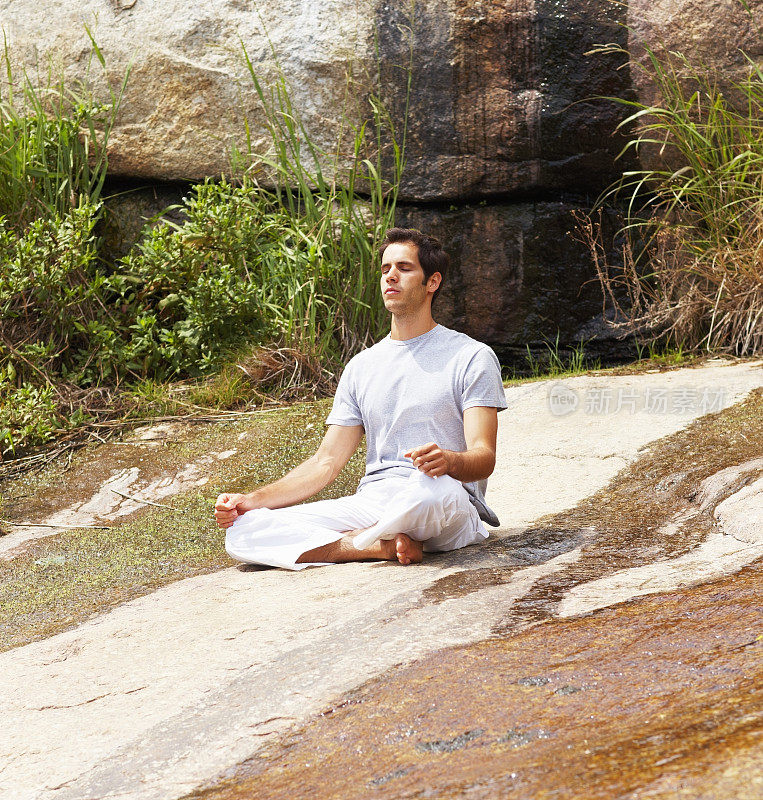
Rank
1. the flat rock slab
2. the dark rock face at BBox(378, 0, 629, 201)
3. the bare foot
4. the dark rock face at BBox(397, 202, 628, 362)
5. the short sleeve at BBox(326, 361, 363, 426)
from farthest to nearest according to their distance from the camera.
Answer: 1. the dark rock face at BBox(397, 202, 628, 362)
2. the dark rock face at BBox(378, 0, 629, 201)
3. the short sleeve at BBox(326, 361, 363, 426)
4. the bare foot
5. the flat rock slab

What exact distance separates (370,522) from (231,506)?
431 millimetres

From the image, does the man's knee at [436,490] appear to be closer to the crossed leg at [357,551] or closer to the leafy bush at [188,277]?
the crossed leg at [357,551]

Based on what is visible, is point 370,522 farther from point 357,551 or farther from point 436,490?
point 436,490

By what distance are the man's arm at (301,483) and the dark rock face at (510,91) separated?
274 centimetres

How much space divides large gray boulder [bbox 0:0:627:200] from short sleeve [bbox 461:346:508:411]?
2754 millimetres

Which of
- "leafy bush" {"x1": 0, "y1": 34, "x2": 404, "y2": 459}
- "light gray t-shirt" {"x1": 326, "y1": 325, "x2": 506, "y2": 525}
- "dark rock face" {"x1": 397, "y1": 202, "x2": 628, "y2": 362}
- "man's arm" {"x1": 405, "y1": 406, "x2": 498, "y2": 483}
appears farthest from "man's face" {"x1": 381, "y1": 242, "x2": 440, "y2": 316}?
"dark rock face" {"x1": 397, "y1": 202, "x2": 628, "y2": 362}

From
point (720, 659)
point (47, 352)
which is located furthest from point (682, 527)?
point (47, 352)

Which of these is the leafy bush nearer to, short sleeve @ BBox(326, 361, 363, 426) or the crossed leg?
short sleeve @ BBox(326, 361, 363, 426)

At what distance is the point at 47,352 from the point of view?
4934mm

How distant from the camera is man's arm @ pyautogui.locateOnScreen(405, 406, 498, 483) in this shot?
2533mm

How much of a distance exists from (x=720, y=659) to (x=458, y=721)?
477 millimetres

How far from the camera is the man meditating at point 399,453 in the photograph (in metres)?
2.68

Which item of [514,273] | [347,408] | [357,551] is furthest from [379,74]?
[357,551]

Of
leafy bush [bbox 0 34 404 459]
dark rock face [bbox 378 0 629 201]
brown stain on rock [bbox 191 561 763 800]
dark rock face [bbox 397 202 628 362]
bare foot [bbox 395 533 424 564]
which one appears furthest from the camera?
dark rock face [bbox 397 202 628 362]
